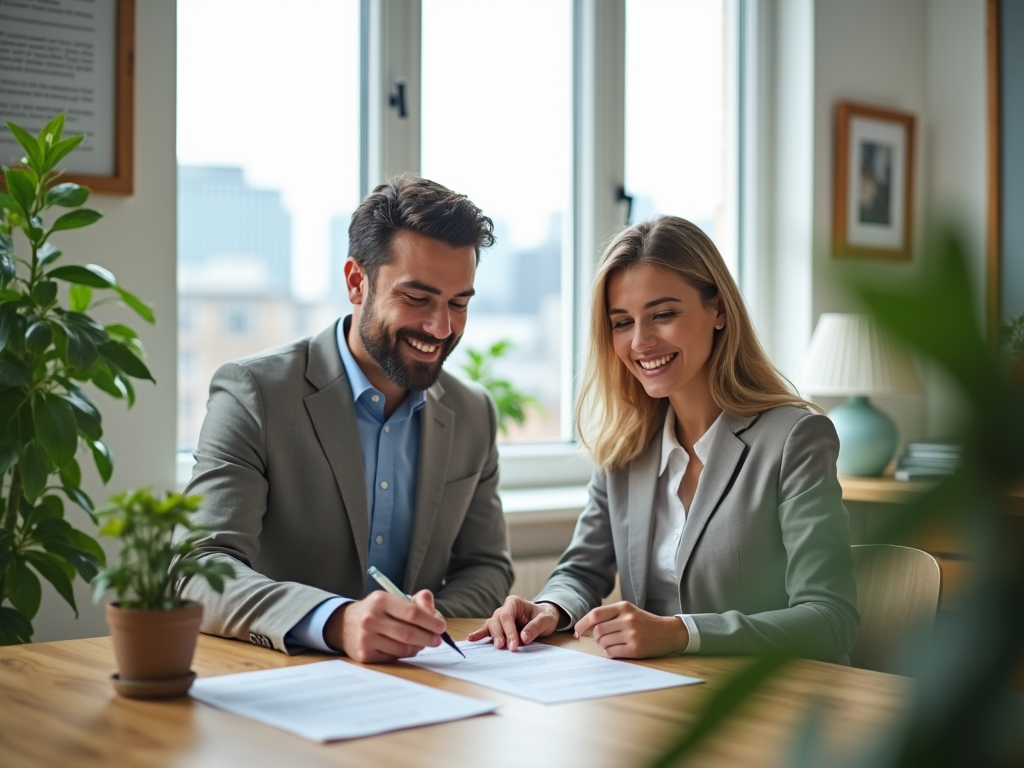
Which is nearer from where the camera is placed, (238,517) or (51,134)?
(238,517)

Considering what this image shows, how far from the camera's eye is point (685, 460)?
6.96ft

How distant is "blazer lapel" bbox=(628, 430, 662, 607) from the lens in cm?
207

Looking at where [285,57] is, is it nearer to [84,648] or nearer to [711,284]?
[711,284]

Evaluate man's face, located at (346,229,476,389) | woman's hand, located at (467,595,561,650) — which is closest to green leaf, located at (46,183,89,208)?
man's face, located at (346,229,476,389)

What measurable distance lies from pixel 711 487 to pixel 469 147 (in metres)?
1.90

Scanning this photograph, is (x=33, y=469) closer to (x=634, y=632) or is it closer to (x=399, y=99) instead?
(x=634, y=632)

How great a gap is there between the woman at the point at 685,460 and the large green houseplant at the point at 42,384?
90cm

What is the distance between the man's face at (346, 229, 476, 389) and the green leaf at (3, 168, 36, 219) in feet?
2.22

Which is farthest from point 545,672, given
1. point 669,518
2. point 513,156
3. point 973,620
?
point 513,156

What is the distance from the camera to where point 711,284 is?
212 cm

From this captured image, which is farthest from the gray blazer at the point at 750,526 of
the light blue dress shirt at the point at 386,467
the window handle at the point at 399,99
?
the window handle at the point at 399,99

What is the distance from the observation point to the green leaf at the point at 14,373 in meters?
2.00

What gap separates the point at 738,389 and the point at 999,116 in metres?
2.68

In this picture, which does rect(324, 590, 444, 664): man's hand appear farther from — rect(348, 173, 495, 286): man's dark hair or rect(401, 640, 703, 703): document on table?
rect(348, 173, 495, 286): man's dark hair
